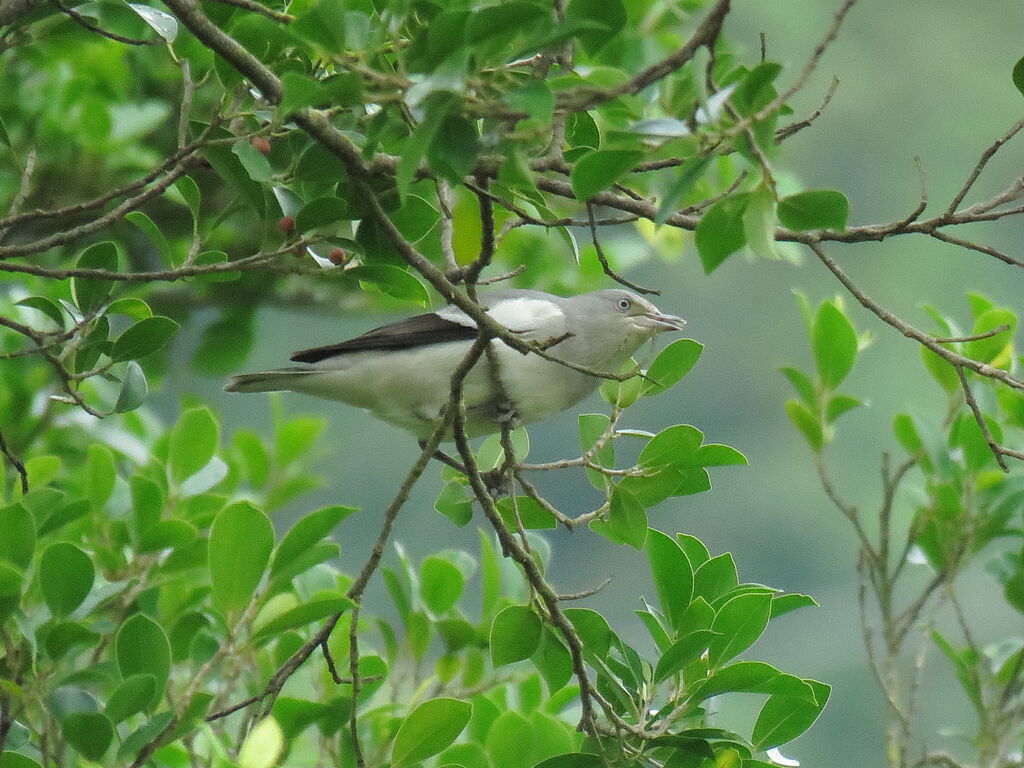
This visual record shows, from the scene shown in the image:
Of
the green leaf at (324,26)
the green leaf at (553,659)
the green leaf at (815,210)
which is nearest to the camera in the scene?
the green leaf at (324,26)

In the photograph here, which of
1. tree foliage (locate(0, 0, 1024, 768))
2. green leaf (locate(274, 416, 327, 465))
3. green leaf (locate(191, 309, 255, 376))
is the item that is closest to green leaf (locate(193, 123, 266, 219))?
tree foliage (locate(0, 0, 1024, 768))

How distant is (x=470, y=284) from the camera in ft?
5.34

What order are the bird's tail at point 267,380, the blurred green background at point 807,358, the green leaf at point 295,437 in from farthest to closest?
1. the blurred green background at point 807,358
2. the green leaf at point 295,437
3. the bird's tail at point 267,380

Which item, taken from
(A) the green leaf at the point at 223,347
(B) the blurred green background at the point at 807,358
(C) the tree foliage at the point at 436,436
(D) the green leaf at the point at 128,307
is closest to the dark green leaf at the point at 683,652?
(C) the tree foliage at the point at 436,436

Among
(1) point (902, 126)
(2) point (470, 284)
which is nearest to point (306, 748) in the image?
(2) point (470, 284)

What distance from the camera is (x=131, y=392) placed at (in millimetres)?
→ 1950

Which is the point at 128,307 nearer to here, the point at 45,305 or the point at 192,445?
the point at 45,305

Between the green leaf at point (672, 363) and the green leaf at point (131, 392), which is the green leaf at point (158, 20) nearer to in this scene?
the green leaf at point (131, 392)

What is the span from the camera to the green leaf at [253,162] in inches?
66.6

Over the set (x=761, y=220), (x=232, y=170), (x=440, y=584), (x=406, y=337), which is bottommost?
(x=440, y=584)

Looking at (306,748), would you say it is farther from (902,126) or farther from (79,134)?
(902,126)

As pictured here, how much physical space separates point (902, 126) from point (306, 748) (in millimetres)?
11730

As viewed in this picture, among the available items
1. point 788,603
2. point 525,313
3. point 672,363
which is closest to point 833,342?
point 525,313

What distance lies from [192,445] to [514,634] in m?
1.10
